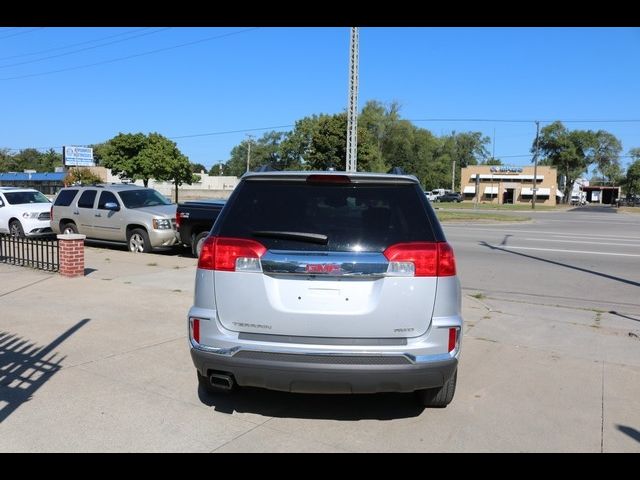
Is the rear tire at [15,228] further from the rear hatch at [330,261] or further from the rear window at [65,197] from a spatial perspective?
the rear hatch at [330,261]

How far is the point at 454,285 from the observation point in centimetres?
374

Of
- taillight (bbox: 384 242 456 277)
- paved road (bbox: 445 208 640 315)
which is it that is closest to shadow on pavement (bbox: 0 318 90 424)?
taillight (bbox: 384 242 456 277)

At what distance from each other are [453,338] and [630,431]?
1.56 metres

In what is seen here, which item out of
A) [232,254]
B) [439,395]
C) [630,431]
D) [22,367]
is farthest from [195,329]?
[630,431]

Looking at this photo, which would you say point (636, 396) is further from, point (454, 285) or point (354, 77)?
point (354, 77)

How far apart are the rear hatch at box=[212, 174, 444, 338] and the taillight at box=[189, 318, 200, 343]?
21 centimetres

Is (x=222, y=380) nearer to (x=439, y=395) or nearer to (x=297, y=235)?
(x=297, y=235)

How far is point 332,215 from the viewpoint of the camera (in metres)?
3.80

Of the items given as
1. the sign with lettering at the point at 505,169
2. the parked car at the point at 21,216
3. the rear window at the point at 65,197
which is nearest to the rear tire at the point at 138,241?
the rear window at the point at 65,197

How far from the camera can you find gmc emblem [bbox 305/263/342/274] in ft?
11.6

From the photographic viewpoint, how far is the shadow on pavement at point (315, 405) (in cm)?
423

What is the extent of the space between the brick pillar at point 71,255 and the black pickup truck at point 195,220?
→ 2.92m
